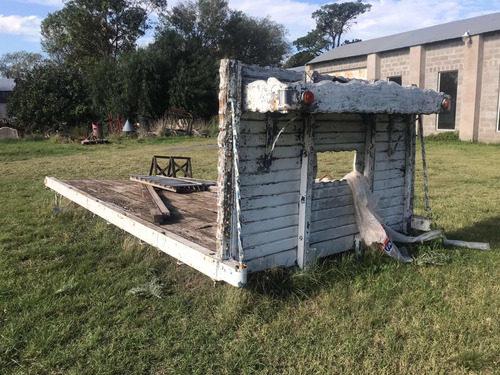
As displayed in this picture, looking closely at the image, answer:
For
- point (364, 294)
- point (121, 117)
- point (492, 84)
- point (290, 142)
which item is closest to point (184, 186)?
point (290, 142)

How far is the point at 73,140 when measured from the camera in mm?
22156

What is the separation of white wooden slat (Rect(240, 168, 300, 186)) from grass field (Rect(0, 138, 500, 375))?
806 mm

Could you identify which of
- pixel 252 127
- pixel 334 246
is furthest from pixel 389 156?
pixel 252 127

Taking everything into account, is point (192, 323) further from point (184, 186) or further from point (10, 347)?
point (184, 186)

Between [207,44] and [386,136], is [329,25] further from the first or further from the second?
[386,136]

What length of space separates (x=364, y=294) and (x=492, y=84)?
61.0ft

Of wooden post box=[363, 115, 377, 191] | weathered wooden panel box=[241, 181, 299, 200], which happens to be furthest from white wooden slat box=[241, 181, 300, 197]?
wooden post box=[363, 115, 377, 191]

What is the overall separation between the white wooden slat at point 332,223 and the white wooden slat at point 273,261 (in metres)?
0.35

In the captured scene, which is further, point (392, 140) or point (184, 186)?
point (184, 186)

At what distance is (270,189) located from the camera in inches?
152

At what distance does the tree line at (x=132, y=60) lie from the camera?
27.3 metres

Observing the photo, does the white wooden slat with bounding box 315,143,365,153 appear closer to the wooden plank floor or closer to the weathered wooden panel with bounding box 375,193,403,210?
the weathered wooden panel with bounding box 375,193,403,210

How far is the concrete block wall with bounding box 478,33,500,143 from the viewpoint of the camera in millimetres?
18719

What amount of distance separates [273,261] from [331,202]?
0.88m
